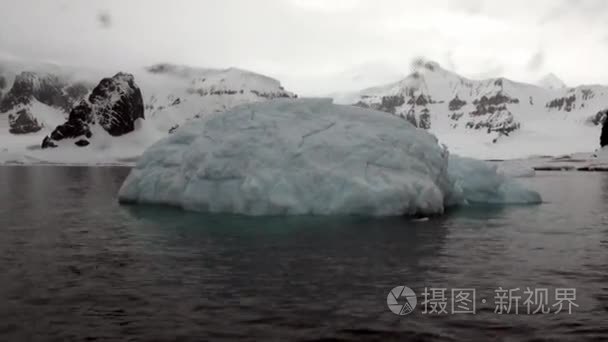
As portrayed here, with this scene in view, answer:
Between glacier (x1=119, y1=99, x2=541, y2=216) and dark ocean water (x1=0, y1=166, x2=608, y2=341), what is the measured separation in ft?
6.37

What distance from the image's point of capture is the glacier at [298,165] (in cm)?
2527

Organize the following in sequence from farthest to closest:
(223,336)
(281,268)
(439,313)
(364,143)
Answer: (364,143) → (281,268) → (439,313) → (223,336)

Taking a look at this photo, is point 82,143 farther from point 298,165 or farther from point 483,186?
point 298,165

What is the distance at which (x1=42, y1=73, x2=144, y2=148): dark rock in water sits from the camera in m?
179

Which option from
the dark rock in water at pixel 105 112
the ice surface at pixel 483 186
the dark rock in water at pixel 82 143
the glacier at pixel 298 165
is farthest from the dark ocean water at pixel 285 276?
the dark rock in water at pixel 105 112

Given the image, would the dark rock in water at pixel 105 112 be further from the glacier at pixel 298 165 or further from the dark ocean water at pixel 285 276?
the dark ocean water at pixel 285 276

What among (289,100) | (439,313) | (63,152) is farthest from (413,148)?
(63,152)

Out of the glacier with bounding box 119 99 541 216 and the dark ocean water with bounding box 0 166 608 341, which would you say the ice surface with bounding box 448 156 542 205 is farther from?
the dark ocean water with bounding box 0 166 608 341

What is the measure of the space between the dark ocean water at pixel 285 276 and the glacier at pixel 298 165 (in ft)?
6.37

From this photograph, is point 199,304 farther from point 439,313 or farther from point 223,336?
point 439,313

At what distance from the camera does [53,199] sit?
35.4 m

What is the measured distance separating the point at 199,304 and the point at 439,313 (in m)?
4.53

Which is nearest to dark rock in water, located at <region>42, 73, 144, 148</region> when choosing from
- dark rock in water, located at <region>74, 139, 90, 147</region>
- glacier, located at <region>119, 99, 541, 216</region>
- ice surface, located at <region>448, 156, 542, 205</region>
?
dark rock in water, located at <region>74, 139, 90, 147</region>

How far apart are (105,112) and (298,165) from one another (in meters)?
174
